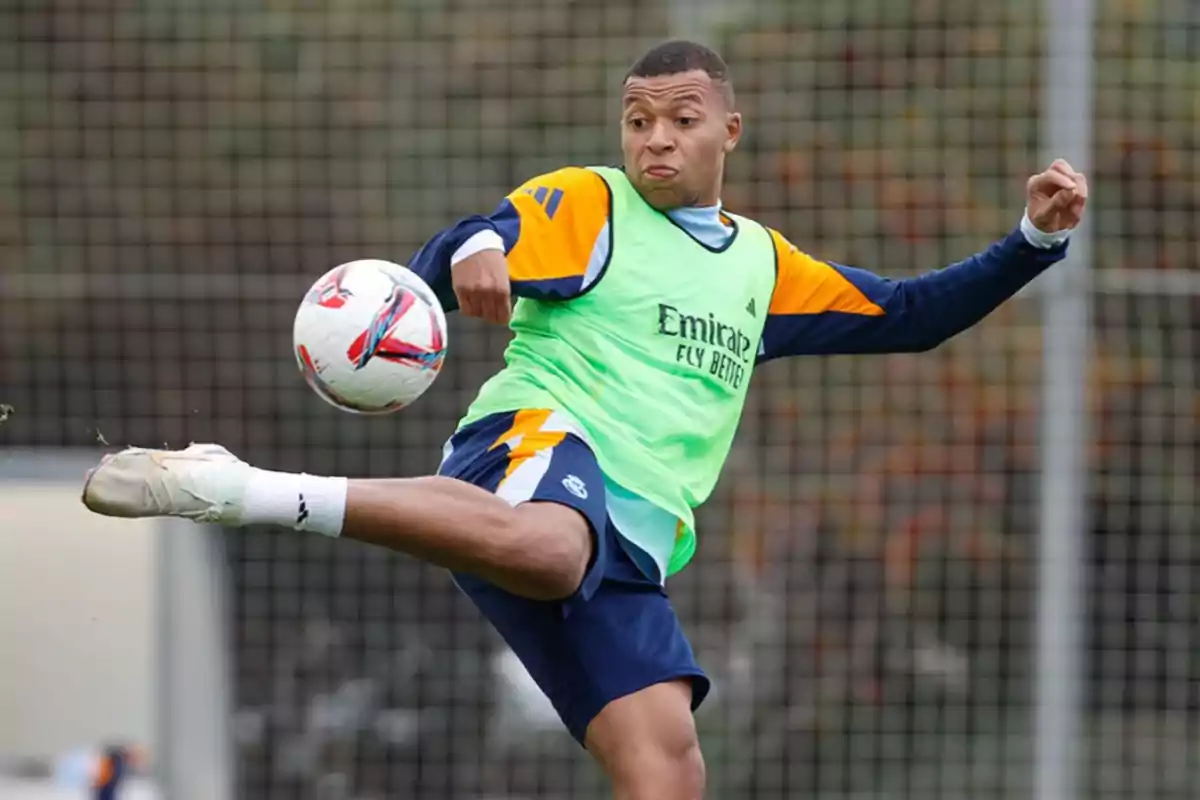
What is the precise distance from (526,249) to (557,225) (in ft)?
0.35

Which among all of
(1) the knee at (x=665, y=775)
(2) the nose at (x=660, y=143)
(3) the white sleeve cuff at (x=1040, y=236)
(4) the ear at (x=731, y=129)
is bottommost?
(1) the knee at (x=665, y=775)

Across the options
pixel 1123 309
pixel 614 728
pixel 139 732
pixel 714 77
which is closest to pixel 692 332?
pixel 714 77

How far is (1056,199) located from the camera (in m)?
4.39

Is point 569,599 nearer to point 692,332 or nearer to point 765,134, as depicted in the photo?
point 692,332

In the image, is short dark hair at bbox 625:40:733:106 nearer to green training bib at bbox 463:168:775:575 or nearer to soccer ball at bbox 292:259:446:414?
green training bib at bbox 463:168:775:575

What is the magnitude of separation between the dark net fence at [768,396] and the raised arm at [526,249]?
123 inches

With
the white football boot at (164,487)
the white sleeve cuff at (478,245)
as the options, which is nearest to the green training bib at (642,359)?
the white sleeve cuff at (478,245)

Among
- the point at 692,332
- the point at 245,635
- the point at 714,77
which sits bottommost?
the point at 245,635

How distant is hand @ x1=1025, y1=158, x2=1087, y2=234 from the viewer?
4387mm

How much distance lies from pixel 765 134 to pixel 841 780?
7.64 feet

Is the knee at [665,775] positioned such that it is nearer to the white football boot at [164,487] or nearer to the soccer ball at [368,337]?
the soccer ball at [368,337]

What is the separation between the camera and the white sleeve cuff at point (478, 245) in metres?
3.83

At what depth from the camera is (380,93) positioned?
302 inches

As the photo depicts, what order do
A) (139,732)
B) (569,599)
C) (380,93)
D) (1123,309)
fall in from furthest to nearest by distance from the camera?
1. (380,93)
2. (1123,309)
3. (139,732)
4. (569,599)
